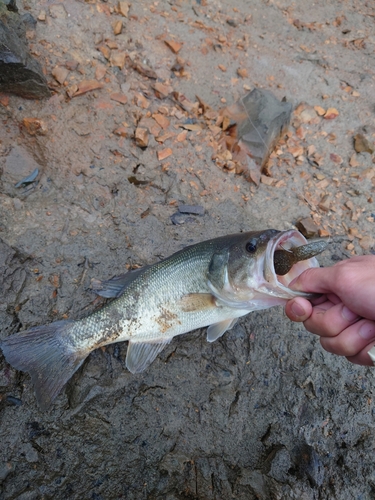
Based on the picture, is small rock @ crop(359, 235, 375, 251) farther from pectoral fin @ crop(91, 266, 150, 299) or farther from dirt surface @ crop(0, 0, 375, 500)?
pectoral fin @ crop(91, 266, 150, 299)

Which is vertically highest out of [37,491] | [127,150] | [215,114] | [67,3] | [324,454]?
[67,3]

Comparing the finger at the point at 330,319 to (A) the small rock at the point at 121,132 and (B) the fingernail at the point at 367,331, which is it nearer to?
(B) the fingernail at the point at 367,331

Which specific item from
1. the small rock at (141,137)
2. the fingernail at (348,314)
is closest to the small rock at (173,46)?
the small rock at (141,137)

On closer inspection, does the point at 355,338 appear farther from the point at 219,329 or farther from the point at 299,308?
the point at 219,329

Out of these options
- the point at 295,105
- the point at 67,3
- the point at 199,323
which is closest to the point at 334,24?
the point at 295,105

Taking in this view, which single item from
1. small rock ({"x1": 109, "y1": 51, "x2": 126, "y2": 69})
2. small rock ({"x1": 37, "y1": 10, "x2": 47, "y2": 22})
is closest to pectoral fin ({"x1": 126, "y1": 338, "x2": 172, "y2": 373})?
small rock ({"x1": 109, "y1": 51, "x2": 126, "y2": 69})

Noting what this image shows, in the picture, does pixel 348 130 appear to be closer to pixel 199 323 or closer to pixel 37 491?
pixel 199 323
